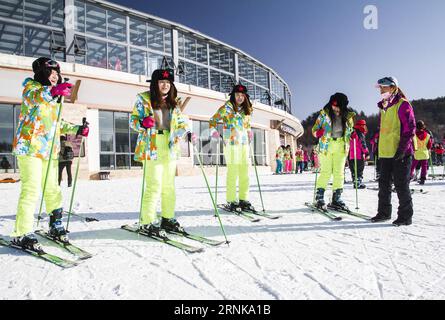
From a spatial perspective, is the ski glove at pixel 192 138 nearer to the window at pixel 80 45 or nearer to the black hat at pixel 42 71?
the black hat at pixel 42 71

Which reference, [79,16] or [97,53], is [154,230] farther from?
[79,16]

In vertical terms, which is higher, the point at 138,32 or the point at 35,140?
the point at 138,32

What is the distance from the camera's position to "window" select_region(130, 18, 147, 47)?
1739cm

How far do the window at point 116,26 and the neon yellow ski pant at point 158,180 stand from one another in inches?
606

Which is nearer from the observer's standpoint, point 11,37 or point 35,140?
point 35,140

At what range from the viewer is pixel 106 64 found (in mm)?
15453

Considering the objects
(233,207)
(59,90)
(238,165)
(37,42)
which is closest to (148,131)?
(59,90)

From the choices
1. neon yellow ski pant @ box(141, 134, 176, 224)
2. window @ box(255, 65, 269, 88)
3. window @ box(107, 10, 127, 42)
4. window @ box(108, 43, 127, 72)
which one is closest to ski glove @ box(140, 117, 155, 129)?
neon yellow ski pant @ box(141, 134, 176, 224)

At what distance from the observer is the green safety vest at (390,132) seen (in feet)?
13.1

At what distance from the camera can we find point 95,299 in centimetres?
188

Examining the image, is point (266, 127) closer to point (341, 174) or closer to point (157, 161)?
point (341, 174)

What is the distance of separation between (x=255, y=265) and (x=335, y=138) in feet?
9.59

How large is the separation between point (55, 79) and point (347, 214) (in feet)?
13.5
